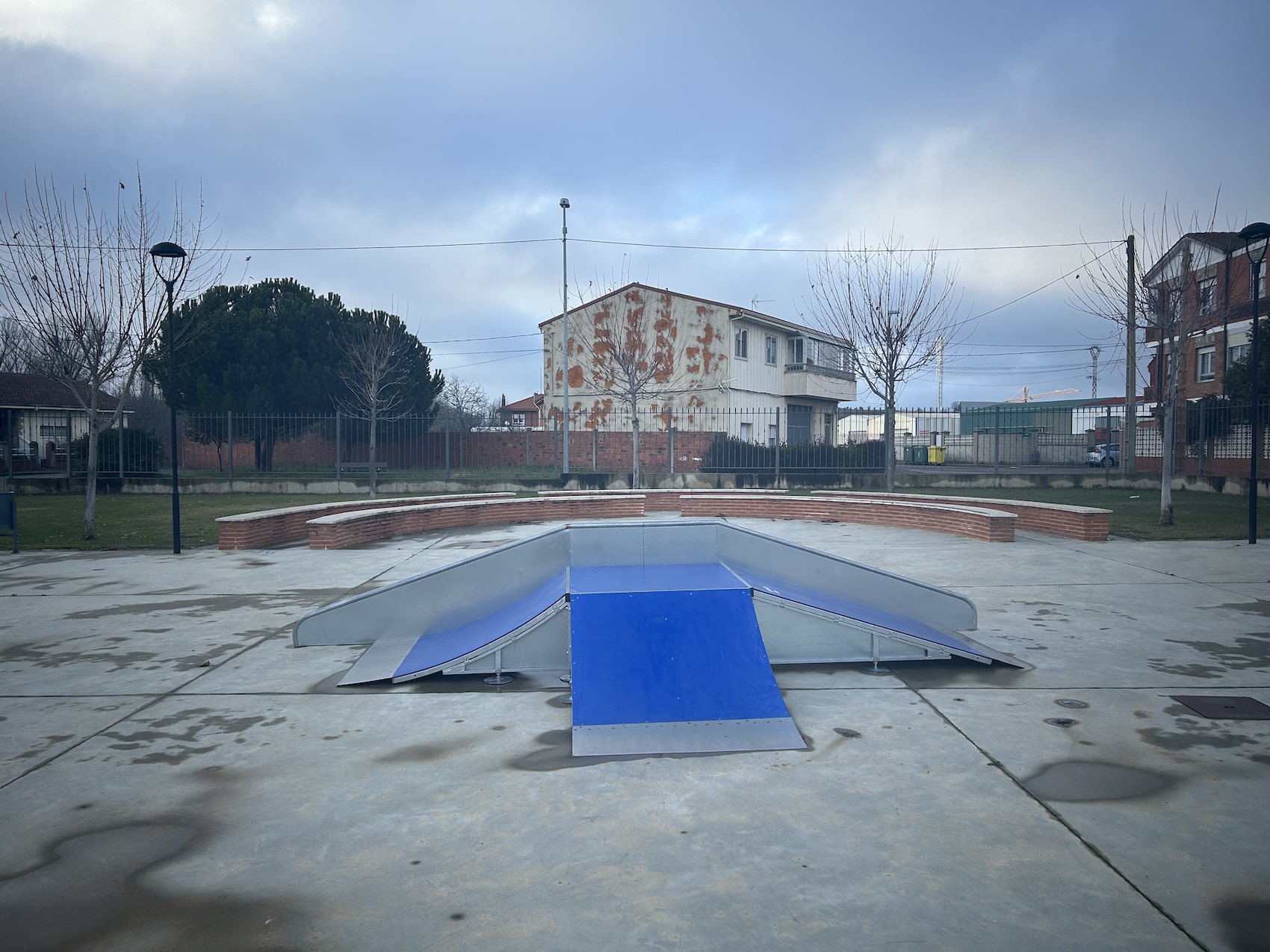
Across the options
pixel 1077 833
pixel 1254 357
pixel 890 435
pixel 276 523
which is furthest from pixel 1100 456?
pixel 1077 833

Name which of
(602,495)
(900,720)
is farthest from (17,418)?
(900,720)

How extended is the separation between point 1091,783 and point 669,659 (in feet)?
8.10

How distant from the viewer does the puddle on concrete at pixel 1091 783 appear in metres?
4.15

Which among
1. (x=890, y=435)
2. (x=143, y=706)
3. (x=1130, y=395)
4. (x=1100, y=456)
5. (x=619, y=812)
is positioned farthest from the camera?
(x=1100, y=456)

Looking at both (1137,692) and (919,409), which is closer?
(1137,692)

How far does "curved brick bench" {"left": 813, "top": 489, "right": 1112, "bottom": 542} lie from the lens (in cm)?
1395

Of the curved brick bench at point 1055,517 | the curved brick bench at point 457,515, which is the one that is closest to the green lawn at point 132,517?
the curved brick bench at point 457,515

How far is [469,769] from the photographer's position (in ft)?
15.1

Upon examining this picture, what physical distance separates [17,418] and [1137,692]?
48.1m

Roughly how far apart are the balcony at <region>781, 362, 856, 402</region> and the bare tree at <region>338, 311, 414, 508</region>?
19776mm

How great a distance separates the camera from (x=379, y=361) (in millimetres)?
30438

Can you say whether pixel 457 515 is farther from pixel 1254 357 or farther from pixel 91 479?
pixel 1254 357

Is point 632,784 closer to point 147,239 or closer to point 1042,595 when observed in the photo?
point 1042,595

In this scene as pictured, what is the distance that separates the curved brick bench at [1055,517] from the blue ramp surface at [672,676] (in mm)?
10614
